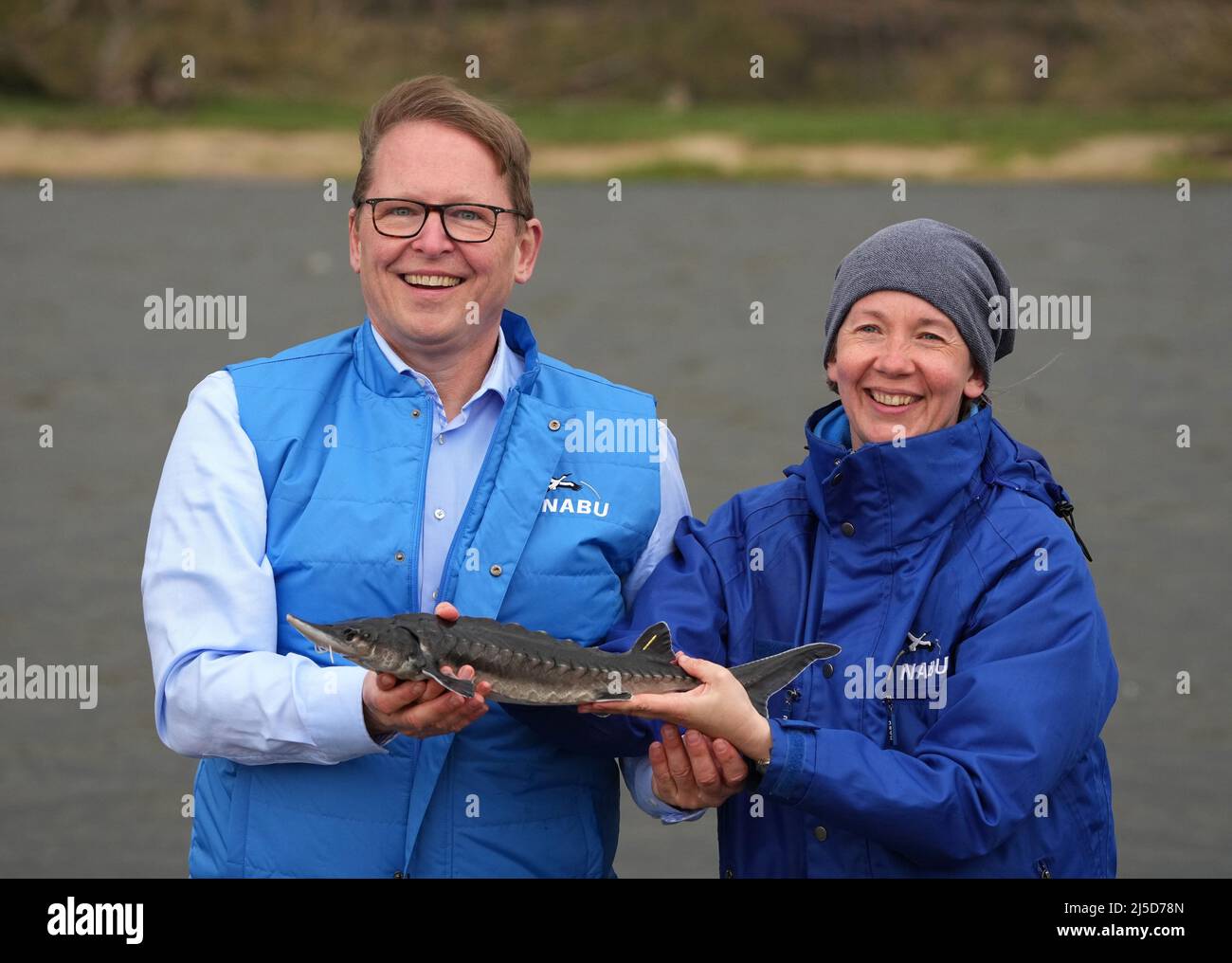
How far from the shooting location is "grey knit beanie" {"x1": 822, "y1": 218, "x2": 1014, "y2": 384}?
14.1 feet

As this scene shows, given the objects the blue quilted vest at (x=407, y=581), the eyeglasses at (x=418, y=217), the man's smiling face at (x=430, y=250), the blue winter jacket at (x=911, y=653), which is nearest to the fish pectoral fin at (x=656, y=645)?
the blue winter jacket at (x=911, y=653)

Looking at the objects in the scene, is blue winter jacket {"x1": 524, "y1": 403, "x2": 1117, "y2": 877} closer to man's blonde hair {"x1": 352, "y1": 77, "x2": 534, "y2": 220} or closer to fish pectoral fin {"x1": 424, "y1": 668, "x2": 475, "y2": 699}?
fish pectoral fin {"x1": 424, "y1": 668, "x2": 475, "y2": 699}

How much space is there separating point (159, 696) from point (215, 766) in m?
0.37

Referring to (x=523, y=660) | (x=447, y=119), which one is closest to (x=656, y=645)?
(x=523, y=660)

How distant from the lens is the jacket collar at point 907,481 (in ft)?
14.0

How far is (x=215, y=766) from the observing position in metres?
4.43

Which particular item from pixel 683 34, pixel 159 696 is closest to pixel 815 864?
pixel 159 696

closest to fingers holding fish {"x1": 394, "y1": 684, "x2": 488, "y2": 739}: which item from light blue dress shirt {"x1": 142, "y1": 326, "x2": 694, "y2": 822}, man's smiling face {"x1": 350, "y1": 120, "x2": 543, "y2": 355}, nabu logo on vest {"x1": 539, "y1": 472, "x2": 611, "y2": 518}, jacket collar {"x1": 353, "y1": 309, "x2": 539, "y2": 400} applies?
light blue dress shirt {"x1": 142, "y1": 326, "x2": 694, "y2": 822}

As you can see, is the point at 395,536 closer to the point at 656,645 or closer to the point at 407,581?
the point at 407,581

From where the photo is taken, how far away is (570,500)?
4.52 m

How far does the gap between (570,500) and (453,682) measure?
77 centimetres

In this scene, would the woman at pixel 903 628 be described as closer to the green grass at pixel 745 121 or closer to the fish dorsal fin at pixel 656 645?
the fish dorsal fin at pixel 656 645

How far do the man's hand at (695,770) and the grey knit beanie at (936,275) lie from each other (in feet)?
3.91

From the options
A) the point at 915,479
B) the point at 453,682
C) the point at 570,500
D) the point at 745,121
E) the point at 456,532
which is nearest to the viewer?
the point at 453,682
